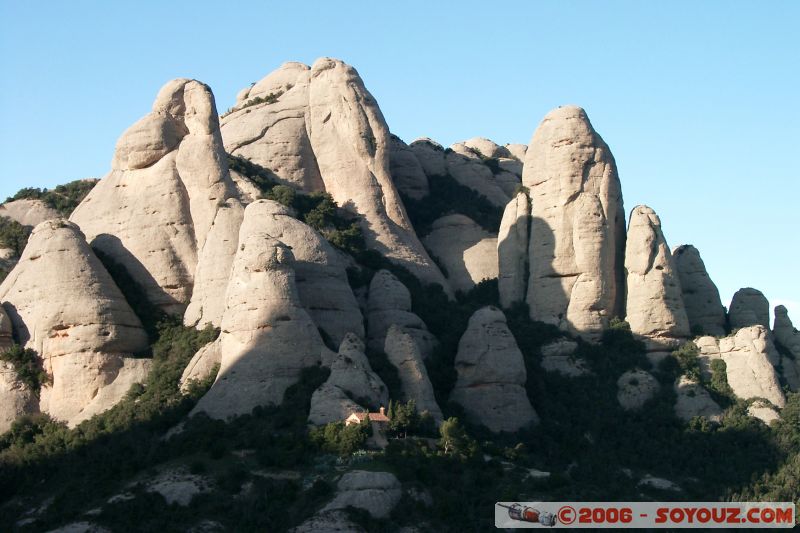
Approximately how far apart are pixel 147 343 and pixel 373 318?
8.65 m

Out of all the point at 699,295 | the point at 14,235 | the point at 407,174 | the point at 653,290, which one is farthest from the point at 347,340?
the point at 407,174

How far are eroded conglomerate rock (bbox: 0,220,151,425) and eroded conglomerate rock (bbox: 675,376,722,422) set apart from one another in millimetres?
20281

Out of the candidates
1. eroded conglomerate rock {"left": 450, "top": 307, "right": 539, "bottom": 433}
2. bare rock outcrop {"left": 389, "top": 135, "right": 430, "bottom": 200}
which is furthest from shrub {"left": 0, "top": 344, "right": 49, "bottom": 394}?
bare rock outcrop {"left": 389, "top": 135, "right": 430, "bottom": 200}

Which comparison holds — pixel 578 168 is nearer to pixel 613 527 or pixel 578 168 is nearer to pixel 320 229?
pixel 320 229

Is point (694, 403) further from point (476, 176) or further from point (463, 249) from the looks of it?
point (476, 176)

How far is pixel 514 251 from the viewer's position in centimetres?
6906

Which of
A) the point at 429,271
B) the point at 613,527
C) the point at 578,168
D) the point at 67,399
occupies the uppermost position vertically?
the point at 578,168

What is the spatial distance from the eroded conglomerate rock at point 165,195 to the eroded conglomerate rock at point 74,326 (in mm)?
2660

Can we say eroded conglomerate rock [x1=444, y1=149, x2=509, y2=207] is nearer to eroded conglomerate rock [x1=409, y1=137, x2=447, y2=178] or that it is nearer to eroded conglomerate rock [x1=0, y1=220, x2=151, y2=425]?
eroded conglomerate rock [x1=409, y1=137, x2=447, y2=178]

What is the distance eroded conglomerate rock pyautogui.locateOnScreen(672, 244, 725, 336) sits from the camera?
2709 inches

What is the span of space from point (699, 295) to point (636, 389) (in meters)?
7.78

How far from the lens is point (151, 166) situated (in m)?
67.6

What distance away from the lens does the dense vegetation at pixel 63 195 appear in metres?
72.2

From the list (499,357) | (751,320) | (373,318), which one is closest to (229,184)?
(373,318)
